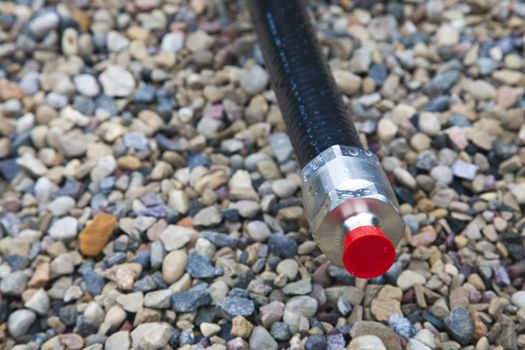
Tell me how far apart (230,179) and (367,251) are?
21.9 inches

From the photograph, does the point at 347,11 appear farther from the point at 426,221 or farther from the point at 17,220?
the point at 17,220

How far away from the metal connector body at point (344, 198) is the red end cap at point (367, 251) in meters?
0.02

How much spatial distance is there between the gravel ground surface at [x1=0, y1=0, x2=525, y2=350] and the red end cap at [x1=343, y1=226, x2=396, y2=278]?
168mm

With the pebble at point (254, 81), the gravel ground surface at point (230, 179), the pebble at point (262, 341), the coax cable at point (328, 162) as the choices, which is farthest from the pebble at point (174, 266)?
the pebble at point (254, 81)

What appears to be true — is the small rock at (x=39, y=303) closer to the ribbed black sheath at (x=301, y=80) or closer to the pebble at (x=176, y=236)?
the pebble at (x=176, y=236)

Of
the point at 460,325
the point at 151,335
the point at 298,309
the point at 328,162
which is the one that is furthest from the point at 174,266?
the point at 460,325

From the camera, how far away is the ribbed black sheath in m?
1.46

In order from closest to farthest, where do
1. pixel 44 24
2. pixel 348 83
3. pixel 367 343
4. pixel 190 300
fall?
pixel 367 343
pixel 190 300
pixel 348 83
pixel 44 24

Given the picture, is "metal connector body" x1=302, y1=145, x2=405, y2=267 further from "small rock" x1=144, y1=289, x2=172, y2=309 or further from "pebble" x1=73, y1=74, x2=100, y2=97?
"pebble" x1=73, y1=74, x2=100, y2=97

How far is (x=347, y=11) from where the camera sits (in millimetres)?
2213

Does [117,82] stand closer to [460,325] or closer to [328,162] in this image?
[328,162]

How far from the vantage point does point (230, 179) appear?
1.77 meters

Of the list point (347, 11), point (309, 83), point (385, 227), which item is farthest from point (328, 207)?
point (347, 11)

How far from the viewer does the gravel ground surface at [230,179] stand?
58.8 inches
